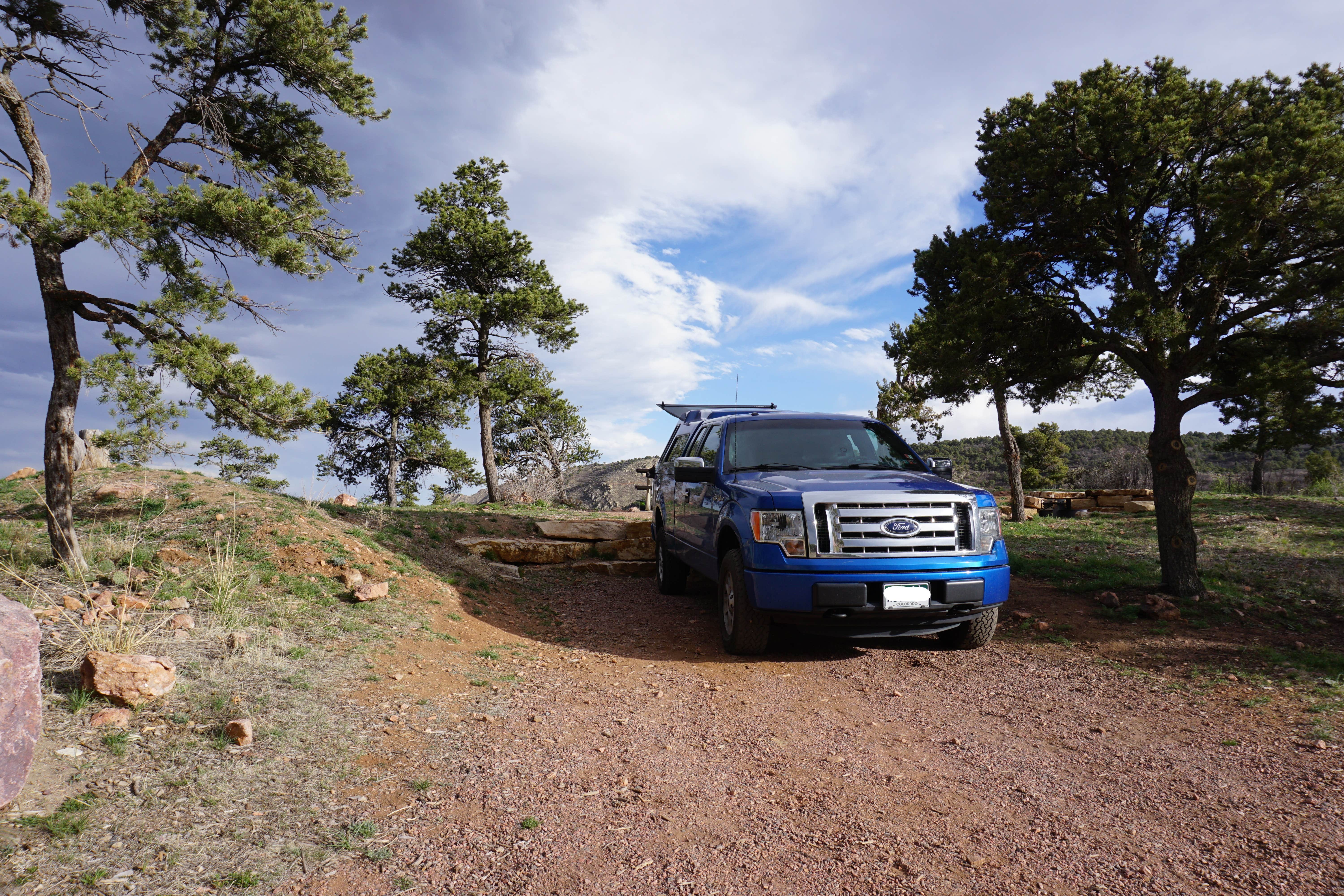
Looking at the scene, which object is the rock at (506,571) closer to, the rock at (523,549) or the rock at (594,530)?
the rock at (523,549)

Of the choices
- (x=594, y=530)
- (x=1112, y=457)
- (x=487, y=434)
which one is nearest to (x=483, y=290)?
(x=487, y=434)

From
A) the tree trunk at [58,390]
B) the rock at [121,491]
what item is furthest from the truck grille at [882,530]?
the rock at [121,491]

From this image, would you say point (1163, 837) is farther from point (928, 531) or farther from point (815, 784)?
point (928, 531)

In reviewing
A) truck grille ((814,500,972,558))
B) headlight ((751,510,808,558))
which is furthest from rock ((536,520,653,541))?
truck grille ((814,500,972,558))

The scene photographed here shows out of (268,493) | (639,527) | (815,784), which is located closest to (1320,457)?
(639,527)

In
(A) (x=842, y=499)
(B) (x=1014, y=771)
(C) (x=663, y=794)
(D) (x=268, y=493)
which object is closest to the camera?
(C) (x=663, y=794)

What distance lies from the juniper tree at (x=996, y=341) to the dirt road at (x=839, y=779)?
Answer: 483cm

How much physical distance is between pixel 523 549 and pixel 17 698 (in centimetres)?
749

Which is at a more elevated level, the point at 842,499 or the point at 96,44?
the point at 96,44

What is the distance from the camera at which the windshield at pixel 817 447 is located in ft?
21.9

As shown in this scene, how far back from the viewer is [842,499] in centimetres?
539

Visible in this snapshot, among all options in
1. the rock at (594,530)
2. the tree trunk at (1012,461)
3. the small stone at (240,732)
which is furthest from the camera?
the tree trunk at (1012,461)

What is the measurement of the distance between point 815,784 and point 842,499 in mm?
2297

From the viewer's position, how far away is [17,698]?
123 inches
